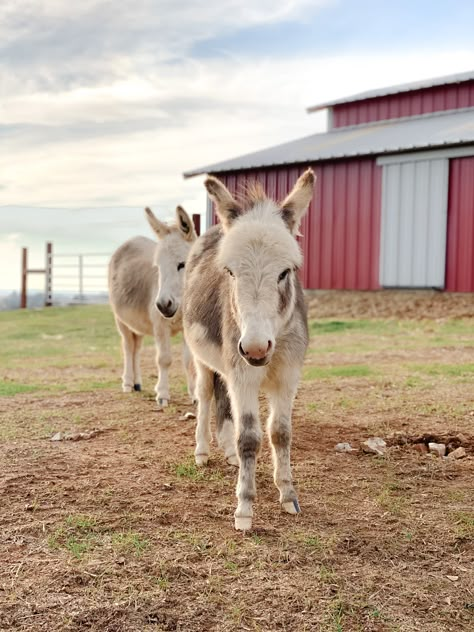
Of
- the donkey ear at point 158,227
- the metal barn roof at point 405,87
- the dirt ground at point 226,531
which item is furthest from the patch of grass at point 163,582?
the metal barn roof at point 405,87

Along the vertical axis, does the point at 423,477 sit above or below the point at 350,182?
below

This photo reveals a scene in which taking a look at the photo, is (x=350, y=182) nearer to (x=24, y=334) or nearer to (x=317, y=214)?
(x=317, y=214)

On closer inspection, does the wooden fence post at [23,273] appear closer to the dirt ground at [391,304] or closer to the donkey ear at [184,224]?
the dirt ground at [391,304]

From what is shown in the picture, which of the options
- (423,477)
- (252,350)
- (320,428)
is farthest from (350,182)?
(252,350)

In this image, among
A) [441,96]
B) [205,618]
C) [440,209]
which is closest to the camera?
[205,618]

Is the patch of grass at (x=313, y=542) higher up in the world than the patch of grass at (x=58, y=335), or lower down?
higher up

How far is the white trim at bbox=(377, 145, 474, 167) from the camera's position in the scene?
1741cm

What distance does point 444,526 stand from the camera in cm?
416

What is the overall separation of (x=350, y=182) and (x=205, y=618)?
1787cm

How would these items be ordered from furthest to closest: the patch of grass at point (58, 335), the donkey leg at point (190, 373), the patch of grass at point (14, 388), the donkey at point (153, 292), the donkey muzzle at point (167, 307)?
1. the patch of grass at point (58, 335)
2. the patch of grass at point (14, 388)
3. the donkey leg at point (190, 373)
4. the donkey at point (153, 292)
5. the donkey muzzle at point (167, 307)

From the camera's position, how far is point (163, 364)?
7988 millimetres

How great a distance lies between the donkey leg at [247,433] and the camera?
13.4 ft

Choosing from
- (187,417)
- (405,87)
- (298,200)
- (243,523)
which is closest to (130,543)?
(243,523)

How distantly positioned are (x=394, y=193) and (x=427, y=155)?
137cm
